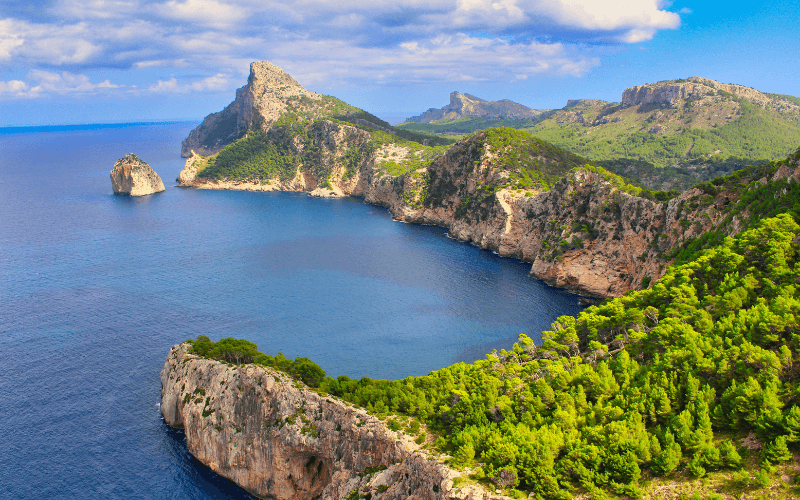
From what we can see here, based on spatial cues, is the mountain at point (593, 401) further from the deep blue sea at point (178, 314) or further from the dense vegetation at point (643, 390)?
the deep blue sea at point (178, 314)

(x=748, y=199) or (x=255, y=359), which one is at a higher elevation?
(x=748, y=199)

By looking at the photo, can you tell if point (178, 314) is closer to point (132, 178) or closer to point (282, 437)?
point (282, 437)

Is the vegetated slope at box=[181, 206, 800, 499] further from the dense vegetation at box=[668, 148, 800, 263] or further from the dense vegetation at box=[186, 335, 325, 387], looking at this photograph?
the dense vegetation at box=[668, 148, 800, 263]

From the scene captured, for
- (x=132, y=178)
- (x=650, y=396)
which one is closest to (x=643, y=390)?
(x=650, y=396)

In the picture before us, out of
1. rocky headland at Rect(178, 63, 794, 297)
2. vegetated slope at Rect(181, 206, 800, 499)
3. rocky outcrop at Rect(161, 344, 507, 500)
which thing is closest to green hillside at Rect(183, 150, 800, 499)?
vegetated slope at Rect(181, 206, 800, 499)

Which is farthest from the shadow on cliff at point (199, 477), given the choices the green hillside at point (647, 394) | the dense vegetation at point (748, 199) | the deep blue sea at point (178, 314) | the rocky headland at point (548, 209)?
the rocky headland at point (548, 209)

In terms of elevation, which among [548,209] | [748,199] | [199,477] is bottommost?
[199,477]

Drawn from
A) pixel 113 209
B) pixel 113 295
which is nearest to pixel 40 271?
pixel 113 295
